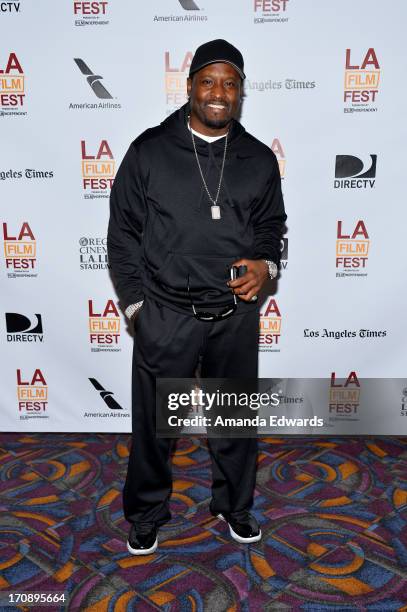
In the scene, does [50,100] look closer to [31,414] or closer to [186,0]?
[186,0]

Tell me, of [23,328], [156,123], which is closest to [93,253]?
[23,328]

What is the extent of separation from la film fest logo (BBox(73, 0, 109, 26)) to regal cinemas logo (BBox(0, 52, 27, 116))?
379 mm

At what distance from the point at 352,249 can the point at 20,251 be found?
1838 mm

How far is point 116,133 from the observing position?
3.12 metres

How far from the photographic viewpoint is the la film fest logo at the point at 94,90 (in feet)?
9.93

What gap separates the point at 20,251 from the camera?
3281 millimetres

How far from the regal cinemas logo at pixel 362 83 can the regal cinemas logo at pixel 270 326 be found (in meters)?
1.12

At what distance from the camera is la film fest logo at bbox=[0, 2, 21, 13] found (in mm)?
2949

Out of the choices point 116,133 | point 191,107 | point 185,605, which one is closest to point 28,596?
point 185,605

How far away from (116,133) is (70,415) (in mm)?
1662

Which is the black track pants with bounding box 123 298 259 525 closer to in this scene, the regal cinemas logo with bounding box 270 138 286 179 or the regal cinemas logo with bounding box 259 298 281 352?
the regal cinemas logo with bounding box 259 298 281 352

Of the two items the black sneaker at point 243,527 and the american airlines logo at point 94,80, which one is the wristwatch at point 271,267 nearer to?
the black sneaker at point 243,527

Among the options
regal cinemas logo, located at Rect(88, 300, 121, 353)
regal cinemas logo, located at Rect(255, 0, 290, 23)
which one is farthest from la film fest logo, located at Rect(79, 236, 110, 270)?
regal cinemas logo, located at Rect(255, 0, 290, 23)

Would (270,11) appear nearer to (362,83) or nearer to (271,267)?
(362,83)
